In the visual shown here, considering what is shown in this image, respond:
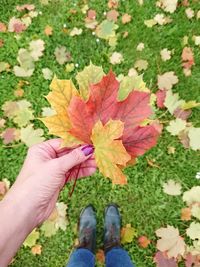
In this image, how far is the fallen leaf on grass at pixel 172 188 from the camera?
2.62 m

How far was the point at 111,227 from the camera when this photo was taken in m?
2.54

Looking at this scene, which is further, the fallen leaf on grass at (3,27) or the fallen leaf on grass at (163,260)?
the fallen leaf on grass at (3,27)

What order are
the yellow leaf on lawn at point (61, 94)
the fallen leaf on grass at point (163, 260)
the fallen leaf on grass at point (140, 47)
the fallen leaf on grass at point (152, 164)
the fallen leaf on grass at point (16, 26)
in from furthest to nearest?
the fallen leaf on grass at point (16, 26) → the fallen leaf on grass at point (140, 47) → the fallen leaf on grass at point (152, 164) → the fallen leaf on grass at point (163, 260) → the yellow leaf on lawn at point (61, 94)

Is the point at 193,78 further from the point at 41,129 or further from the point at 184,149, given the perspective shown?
the point at 41,129

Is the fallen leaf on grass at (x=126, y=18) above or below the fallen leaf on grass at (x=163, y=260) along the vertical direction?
above

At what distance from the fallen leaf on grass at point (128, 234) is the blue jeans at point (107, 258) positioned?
6.5 inches

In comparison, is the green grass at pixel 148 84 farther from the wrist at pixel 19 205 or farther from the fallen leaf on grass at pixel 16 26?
the wrist at pixel 19 205

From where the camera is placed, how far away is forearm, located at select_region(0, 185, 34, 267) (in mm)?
1731

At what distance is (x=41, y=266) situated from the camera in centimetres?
258

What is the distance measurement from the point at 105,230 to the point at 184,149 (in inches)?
29.5

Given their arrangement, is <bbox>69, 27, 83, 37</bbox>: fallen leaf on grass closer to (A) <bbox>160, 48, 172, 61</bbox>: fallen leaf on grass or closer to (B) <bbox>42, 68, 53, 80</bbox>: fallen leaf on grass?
(B) <bbox>42, 68, 53, 80</bbox>: fallen leaf on grass

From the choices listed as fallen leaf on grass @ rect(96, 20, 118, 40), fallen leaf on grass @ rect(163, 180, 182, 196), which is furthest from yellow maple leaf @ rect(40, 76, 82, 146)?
fallen leaf on grass @ rect(96, 20, 118, 40)

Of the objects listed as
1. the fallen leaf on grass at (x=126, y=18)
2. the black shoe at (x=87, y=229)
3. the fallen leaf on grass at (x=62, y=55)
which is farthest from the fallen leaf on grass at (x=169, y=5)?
the black shoe at (x=87, y=229)

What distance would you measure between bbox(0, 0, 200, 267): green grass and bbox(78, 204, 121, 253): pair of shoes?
0.24ft
